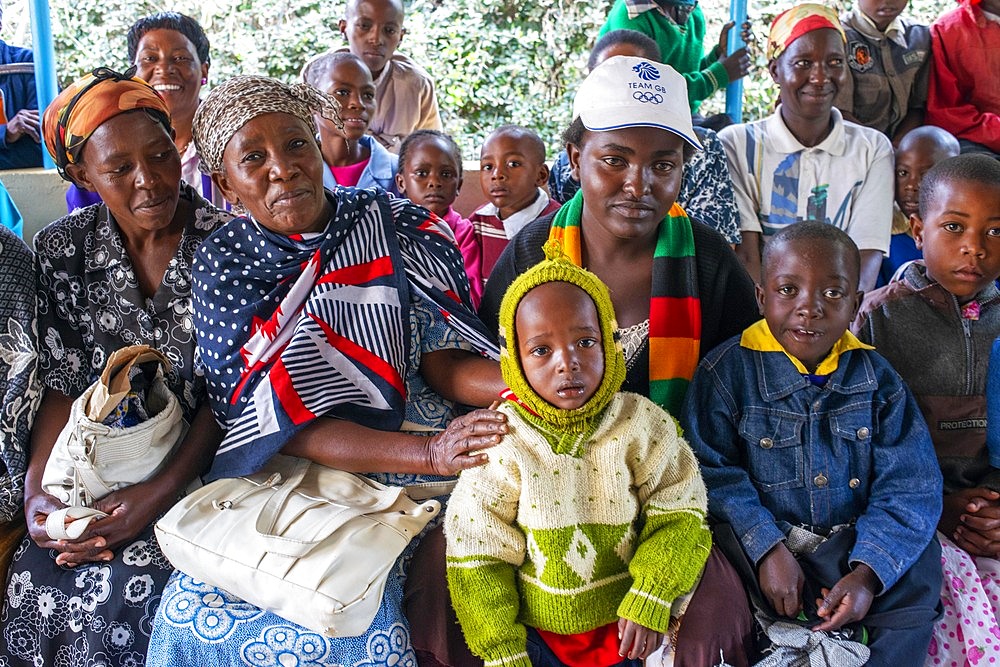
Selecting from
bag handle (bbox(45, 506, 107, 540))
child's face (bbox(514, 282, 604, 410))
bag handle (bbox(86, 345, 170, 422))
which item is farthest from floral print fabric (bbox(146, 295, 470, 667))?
child's face (bbox(514, 282, 604, 410))

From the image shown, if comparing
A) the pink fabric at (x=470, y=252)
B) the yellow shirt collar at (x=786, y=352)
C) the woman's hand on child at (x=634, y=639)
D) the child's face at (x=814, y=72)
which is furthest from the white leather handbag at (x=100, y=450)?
the child's face at (x=814, y=72)

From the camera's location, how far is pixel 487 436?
7.63 feet

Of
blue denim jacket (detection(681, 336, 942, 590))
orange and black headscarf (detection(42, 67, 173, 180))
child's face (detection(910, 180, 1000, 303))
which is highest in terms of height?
orange and black headscarf (detection(42, 67, 173, 180))

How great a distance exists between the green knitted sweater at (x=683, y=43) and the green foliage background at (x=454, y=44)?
3.99 meters

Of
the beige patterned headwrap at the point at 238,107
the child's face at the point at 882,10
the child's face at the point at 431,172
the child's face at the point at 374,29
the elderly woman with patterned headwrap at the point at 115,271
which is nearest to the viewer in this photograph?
the beige patterned headwrap at the point at 238,107

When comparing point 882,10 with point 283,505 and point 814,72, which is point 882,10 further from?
point 283,505

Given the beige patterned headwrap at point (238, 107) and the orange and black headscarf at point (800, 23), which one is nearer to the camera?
the beige patterned headwrap at point (238, 107)

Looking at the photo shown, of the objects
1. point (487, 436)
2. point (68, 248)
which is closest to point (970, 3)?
point (487, 436)

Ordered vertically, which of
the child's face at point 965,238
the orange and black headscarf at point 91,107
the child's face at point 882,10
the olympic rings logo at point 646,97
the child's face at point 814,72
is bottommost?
the child's face at point 965,238

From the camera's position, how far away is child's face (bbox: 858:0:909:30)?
15.3ft

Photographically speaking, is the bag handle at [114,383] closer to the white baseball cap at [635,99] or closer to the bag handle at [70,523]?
the bag handle at [70,523]

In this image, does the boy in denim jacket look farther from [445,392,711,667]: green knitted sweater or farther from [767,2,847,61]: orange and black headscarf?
[767,2,847,61]: orange and black headscarf

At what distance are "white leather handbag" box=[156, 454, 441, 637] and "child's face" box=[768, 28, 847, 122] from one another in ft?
8.45

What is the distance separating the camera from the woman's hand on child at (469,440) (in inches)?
91.0
